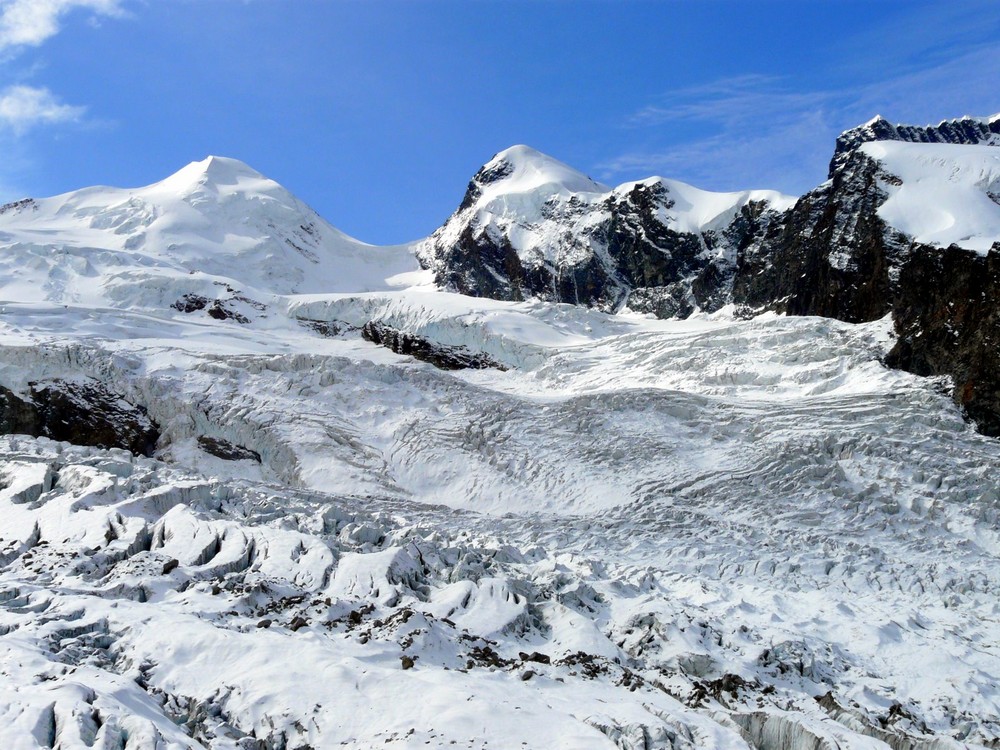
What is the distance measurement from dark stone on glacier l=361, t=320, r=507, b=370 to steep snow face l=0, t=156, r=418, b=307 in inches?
743

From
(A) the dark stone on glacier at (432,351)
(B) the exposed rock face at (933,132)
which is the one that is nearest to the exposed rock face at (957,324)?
(A) the dark stone on glacier at (432,351)

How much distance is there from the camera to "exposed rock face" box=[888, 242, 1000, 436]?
42219 millimetres

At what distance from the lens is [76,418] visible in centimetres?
4734

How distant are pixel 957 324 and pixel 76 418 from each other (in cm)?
4420

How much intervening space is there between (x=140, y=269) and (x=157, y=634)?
66614mm

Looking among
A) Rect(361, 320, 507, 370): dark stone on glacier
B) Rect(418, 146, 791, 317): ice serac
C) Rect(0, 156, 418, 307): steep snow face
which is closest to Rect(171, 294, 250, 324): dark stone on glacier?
Rect(0, 156, 418, 307): steep snow face

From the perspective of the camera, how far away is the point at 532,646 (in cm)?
2173

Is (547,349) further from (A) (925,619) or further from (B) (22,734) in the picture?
(B) (22,734)

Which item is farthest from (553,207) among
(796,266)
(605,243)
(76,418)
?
(76,418)

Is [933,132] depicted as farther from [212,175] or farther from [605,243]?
[212,175]

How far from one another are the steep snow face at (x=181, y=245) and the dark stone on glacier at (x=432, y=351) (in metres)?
18.9

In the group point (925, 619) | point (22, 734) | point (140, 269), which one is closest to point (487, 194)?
point (140, 269)

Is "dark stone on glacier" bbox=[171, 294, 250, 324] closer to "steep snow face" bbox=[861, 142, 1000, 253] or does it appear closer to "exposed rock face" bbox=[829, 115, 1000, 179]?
"steep snow face" bbox=[861, 142, 1000, 253]

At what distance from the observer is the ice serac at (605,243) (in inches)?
3344
